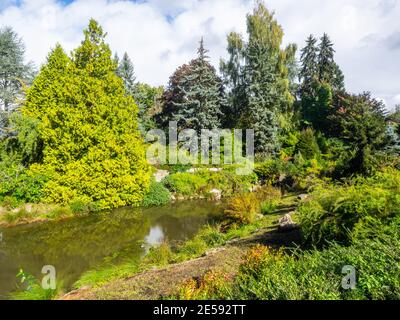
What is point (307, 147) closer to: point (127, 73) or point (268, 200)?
point (268, 200)

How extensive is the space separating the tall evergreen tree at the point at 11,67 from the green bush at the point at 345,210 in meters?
26.3

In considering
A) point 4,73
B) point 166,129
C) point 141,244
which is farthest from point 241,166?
point 4,73

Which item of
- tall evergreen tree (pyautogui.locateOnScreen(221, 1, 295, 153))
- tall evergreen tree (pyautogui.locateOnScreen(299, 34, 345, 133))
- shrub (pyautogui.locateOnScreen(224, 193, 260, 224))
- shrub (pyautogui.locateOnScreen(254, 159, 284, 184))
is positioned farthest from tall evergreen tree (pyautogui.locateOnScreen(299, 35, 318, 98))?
shrub (pyautogui.locateOnScreen(224, 193, 260, 224))

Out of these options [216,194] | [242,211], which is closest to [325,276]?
[242,211]

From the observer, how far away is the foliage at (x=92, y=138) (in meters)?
14.9

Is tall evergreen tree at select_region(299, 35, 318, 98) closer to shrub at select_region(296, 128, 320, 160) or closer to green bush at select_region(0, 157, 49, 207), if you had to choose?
shrub at select_region(296, 128, 320, 160)

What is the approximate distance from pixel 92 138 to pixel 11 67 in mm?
17272

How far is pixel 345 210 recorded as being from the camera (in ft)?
21.0

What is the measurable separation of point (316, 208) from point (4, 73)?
29.4 meters

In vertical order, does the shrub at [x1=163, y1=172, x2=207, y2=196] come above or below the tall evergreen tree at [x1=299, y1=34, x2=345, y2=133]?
below

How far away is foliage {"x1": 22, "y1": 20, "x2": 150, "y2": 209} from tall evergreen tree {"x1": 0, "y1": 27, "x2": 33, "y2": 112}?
42.1ft

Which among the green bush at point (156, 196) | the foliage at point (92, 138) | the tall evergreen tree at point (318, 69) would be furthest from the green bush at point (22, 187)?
the tall evergreen tree at point (318, 69)

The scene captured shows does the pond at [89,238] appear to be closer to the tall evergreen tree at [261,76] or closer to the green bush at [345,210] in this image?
the green bush at [345,210]

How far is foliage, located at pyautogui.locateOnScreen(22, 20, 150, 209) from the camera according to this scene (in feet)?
48.9
